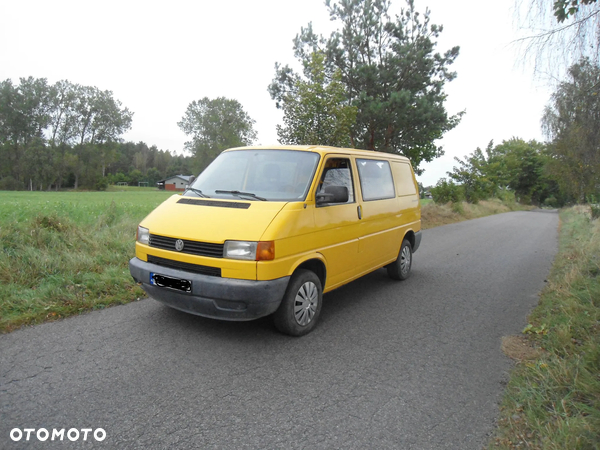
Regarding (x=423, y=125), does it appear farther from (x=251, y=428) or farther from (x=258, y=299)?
(x=251, y=428)

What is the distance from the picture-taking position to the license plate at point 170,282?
381cm

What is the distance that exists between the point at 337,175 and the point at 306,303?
5.27 ft

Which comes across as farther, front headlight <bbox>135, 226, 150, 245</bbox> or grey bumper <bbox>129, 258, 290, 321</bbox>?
front headlight <bbox>135, 226, 150, 245</bbox>

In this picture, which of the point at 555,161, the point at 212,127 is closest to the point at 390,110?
the point at 555,161

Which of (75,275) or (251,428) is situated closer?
(251,428)

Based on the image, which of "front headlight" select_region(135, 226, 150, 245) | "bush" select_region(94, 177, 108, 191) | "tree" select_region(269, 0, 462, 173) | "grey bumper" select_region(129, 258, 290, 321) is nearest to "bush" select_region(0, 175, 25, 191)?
"bush" select_region(94, 177, 108, 191)

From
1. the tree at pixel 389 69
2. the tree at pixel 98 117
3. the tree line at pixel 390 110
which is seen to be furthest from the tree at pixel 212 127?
the tree at pixel 389 69

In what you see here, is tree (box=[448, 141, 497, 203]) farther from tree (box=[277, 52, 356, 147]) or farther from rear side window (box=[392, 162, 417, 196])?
rear side window (box=[392, 162, 417, 196])

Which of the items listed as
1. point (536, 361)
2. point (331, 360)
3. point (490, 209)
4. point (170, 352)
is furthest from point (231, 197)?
point (490, 209)

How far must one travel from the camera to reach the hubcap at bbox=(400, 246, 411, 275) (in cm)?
672

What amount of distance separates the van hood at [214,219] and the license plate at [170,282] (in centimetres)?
42

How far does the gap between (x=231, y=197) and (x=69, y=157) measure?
237 feet

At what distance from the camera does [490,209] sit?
97.5ft

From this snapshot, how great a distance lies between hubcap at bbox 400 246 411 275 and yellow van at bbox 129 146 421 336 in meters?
1.32
